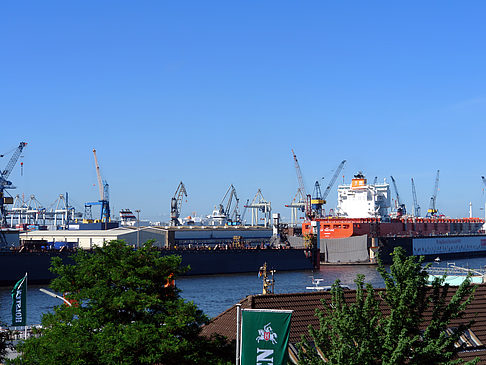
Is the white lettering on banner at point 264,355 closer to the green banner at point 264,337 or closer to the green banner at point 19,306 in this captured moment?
the green banner at point 264,337

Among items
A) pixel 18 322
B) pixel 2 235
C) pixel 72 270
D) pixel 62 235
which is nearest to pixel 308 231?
pixel 62 235

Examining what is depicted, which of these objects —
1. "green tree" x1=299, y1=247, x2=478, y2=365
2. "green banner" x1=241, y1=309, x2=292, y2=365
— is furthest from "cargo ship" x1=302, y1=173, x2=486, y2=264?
"green banner" x1=241, y1=309, x2=292, y2=365

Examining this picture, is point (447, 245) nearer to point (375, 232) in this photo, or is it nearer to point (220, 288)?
point (375, 232)

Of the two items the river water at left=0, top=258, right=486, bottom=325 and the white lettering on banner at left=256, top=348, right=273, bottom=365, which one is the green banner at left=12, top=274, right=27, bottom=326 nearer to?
the river water at left=0, top=258, right=486, bottom=325

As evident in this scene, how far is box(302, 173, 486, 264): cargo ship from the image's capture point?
4368 inches

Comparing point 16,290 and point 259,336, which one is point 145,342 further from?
point 16,290

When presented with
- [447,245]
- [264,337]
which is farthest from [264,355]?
[447,245]

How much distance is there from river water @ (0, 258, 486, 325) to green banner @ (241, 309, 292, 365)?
82.4 feet

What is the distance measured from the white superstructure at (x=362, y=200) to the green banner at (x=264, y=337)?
115m

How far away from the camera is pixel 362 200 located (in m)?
132

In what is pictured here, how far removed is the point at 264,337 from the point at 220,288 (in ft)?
182

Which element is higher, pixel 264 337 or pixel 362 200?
pixel 362 200

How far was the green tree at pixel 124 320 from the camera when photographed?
61.4 feet

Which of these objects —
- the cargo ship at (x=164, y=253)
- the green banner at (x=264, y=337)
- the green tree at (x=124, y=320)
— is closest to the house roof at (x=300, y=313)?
the green tree at (x=124, y=320)
